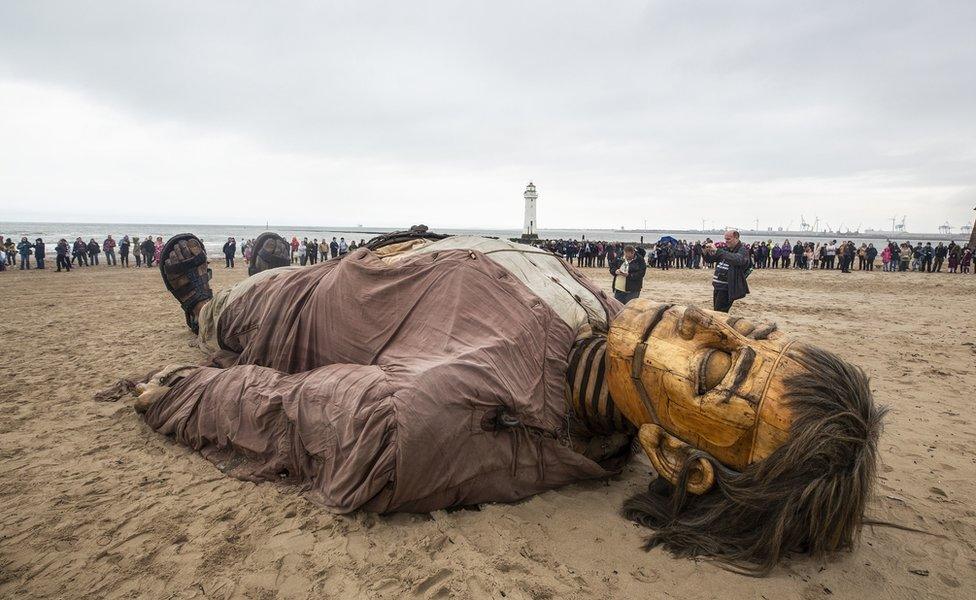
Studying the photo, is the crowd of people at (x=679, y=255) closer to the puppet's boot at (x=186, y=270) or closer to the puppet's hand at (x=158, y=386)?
the puppet's boot at (x=186, y=270)

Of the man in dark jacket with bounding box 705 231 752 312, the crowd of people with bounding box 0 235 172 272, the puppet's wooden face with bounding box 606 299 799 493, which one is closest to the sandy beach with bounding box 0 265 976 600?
the puppet's wooden face with bounding box 606 299 799 493

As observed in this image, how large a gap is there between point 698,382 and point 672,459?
1.60ft

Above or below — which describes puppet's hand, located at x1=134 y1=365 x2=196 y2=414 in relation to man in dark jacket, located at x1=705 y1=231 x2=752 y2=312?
below

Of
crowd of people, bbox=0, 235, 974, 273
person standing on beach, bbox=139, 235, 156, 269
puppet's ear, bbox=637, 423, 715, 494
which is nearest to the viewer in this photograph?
puppet's ear, bbox=637, 423, 715, 494

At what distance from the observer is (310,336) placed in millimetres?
4320

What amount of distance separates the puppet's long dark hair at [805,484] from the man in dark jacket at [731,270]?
20.4 feet

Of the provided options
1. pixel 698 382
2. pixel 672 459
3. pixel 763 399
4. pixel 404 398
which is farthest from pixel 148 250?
pixel 763 399

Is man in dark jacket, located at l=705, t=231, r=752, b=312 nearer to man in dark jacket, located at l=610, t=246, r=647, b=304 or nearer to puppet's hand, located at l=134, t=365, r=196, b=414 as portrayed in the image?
man in dark jacket, located at l=610, t=246, r=647, b=304

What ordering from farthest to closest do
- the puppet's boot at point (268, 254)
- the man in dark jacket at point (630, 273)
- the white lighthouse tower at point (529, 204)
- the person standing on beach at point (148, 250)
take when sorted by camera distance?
the white lighthouse tower at point (529, 204), the person standing on beach at point (148, 250), the man in dark jacket at point (630, 273), the puppet's boot at point (268, 254)

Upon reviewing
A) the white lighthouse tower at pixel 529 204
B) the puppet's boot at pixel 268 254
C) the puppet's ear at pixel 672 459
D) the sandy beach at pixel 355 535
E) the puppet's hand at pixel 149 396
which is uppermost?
the white lighthouse tower at pixel 529 204

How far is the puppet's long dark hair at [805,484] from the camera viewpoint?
217 centimetres

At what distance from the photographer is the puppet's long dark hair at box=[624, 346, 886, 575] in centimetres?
217

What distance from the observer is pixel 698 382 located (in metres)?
2.46

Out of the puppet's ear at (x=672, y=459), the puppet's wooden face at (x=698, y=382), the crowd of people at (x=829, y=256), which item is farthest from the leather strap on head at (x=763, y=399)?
the crowd of people at (x=829, y=256)
